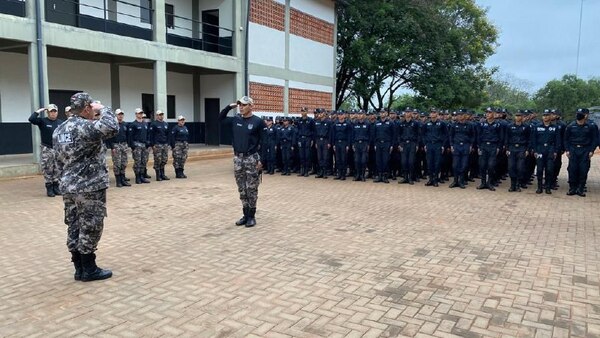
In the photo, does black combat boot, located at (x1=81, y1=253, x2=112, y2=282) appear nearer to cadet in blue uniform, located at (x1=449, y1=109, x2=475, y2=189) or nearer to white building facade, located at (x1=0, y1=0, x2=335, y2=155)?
cadet in blue uniform, located at (x1=449, y1=109, x2=475, y2=189)

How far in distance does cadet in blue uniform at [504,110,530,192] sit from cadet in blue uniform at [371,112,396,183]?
8.70ft

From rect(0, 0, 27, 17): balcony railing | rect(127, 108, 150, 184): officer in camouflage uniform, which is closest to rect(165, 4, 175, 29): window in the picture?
rect(0, 0, 27, 17): balcony railing

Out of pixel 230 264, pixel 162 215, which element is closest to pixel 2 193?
pixel 162 215

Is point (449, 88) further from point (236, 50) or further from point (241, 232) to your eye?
point (241, 232)

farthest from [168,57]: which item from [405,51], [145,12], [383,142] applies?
[405,51]

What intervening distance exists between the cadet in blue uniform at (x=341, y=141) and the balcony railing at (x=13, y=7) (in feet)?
29.5

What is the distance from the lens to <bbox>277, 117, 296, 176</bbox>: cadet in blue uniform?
13352 mm

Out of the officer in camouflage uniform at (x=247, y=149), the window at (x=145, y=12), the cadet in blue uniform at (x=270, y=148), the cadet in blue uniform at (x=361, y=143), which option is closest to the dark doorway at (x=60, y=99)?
the window at (x=145, y=12)

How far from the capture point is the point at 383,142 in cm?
1202

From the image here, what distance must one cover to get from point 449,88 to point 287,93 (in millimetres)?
10038

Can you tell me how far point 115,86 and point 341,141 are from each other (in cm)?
942

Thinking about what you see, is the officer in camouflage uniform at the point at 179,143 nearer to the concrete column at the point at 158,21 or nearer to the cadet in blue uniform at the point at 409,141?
the concrete column at the point at 158,21

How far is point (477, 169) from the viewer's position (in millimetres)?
12664

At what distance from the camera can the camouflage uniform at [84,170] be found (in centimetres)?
440
